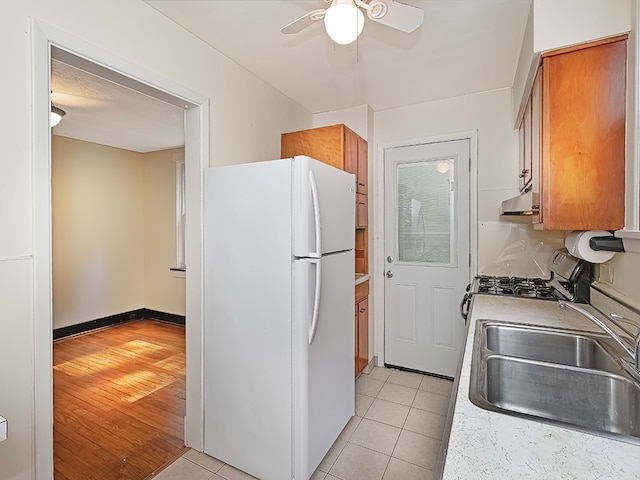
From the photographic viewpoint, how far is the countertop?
68 cm

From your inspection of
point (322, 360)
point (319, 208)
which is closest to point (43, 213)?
point (319, 208)

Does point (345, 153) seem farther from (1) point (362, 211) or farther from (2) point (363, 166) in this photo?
(1) point (362, 211)

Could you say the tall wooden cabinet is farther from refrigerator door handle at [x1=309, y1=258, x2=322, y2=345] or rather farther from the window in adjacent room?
the window in adjacent room

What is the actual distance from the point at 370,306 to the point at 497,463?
2573mm

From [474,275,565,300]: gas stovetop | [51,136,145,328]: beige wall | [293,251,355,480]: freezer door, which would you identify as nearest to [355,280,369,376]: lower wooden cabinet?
[293,251,355,480]: freezer door

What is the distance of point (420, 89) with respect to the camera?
2830 millimetres

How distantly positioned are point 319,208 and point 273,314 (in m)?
0.61

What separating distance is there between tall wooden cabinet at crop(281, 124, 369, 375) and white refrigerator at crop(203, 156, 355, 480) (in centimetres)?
70

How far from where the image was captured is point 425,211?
3154mm

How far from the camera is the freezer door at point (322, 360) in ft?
5.63

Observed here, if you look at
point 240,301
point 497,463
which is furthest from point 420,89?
point 497,463

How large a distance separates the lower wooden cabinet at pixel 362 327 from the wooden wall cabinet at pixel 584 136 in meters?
1.66

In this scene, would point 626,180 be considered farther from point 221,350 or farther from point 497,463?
point 221,350

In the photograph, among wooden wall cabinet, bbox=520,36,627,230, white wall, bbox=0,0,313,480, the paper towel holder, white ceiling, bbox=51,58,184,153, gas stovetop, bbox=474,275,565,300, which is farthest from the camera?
white ceiling, bbox=51,58,184,153
